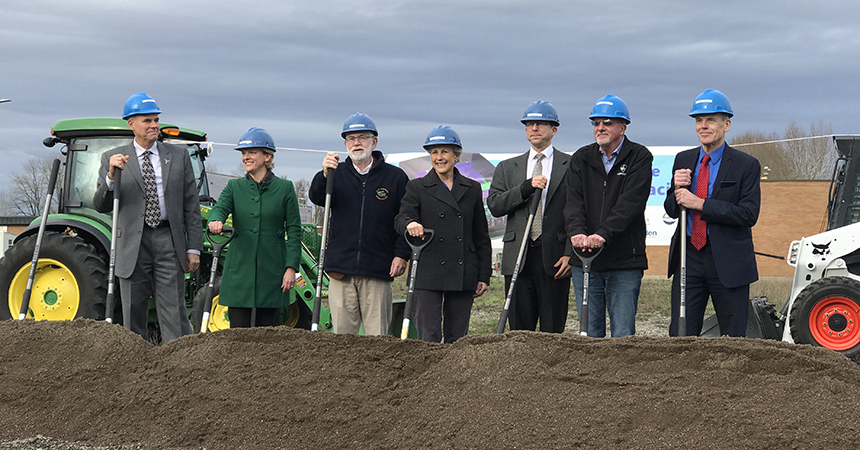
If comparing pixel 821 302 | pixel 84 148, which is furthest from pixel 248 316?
pixel 821 302

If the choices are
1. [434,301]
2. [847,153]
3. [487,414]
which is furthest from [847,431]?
[847,153]

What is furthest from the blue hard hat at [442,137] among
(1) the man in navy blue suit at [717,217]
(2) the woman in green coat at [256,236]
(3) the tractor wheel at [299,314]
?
(3) the tractor wheel at [299,314]

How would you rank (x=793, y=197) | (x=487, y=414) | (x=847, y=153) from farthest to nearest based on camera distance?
(x=793, y=197), (x=847, y=153), (x=487, y=414)

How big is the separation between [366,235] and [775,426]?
2851 millimetres

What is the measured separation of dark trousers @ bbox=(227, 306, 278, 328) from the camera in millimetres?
5555

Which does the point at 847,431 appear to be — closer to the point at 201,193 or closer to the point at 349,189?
the point at 349,189

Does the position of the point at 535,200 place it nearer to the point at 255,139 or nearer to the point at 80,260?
the point at 255,139

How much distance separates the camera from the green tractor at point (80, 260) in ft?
23.8

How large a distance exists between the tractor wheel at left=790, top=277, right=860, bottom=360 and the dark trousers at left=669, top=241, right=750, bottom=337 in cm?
318

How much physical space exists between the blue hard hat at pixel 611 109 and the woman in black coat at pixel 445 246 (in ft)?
3.04

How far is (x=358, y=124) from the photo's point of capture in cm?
532

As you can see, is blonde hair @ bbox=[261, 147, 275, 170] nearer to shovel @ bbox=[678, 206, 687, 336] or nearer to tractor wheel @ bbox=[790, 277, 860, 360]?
shovel @ bbox=[678, 206, 687, 336]

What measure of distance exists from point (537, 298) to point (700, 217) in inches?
47.9

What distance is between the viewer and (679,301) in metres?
4.91
